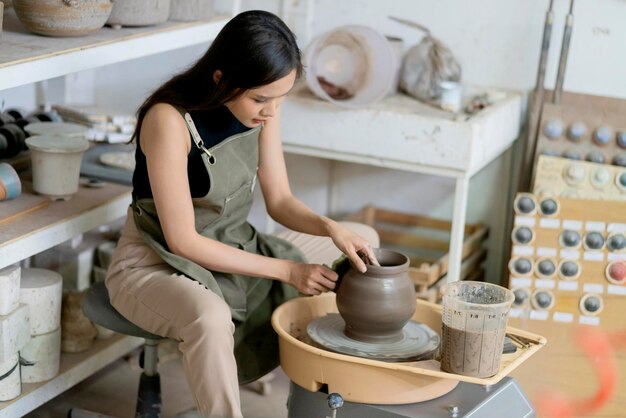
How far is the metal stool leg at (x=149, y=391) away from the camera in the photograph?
9.35ft

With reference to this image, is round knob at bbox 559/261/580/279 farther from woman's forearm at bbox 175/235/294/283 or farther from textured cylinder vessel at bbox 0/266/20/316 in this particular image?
textured cylinder vessel at bbox 0/266/20/316

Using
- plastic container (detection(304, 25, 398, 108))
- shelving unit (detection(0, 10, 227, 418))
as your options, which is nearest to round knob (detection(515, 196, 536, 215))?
plastic container (detection(304, 25, 398, 108))

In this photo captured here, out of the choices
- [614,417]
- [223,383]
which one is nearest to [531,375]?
[614,417]

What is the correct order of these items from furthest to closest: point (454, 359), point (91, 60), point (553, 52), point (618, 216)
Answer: point (553, 52)
point (618, 216)
point (91, 60)
point (454, 359)

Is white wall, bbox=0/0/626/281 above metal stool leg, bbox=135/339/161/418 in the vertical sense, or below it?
above

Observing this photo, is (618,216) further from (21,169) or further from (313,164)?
(21,169)

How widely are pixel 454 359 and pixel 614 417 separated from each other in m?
1.06

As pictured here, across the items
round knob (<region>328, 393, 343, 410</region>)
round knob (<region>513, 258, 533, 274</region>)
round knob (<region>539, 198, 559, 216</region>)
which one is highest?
round knob (<region>539, 198, 559, 216</region>)

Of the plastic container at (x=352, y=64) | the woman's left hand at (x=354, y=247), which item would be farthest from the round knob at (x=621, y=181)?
the woman's left hand at (x=354, y=247)

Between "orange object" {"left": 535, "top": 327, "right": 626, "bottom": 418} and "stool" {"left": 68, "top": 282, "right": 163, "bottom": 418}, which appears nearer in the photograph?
"stool" {"left": 68, "top": 282, "right": 163, "bottom": 418}

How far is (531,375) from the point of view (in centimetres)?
321

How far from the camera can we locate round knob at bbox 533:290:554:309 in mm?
3479

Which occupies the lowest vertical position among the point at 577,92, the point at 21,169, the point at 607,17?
the point at 21,169

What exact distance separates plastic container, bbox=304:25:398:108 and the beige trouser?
108cm
